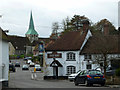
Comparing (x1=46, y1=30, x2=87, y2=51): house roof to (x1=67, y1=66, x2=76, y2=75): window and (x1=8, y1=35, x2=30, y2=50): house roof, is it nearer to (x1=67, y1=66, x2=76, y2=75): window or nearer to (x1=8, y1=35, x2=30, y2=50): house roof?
(x1=67, y1=66, x2=76, y2=75): window

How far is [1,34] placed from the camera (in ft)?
79.4

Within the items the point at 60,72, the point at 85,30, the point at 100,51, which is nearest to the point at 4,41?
the point at 100,51

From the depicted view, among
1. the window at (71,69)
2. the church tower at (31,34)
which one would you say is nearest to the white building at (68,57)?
the window at (71,69)

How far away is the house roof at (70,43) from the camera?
4312 cm

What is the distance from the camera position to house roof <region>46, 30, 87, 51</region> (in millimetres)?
43125

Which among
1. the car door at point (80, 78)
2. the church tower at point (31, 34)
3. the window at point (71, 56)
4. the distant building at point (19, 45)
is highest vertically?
the church tower at point (31, 34)

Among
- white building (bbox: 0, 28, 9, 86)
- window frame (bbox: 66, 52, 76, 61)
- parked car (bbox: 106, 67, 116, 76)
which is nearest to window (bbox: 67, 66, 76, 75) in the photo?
window frame (bbox: 66, 52, 76, 61)

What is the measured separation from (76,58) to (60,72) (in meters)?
3.38

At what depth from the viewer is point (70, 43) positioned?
1753 inches

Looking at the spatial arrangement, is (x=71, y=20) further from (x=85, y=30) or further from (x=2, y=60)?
(x=2, y=60)

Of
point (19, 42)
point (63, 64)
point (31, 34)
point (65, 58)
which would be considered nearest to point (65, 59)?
point (65, 58)

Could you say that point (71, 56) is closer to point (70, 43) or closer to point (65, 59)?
point (65, 59)

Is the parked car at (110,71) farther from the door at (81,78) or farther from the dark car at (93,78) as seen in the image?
the dark car at (93,78)

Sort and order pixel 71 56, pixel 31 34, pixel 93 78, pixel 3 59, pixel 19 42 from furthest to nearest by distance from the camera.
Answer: pixel 31 34 < pixel 19 42 < pixel 71 56 < pixel 3 59 < pixel 93 78
